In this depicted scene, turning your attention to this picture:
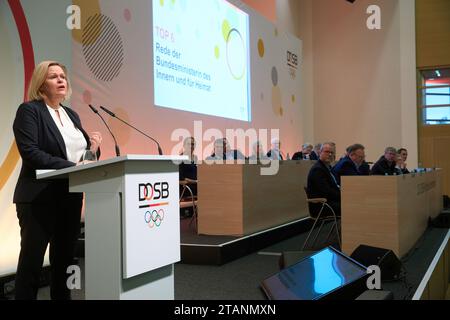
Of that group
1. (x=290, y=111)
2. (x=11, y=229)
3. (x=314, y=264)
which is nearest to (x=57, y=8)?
(x=11, y=229)

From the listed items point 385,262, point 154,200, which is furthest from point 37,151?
point 385,262

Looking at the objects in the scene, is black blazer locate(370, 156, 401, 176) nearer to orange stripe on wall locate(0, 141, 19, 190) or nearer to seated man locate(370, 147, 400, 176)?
A: seated man locate(370, 147, 400, 176)

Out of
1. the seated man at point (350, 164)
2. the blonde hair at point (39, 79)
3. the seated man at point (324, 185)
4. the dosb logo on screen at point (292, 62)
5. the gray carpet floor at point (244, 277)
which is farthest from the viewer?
the dosb logo on screen at point (292, 62)

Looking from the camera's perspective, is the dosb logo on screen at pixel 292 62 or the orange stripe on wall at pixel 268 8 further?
the dosb logo on screen at pixel 292 62

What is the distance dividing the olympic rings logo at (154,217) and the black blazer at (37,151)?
0.44m

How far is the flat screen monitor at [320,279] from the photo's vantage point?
239 centimetres

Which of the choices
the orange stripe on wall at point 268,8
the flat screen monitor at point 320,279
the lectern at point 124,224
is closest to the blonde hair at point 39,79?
the lectern at point 124,224

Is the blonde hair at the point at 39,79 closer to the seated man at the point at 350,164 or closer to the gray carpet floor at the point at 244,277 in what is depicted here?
the gray carpet floor at the point at 244,277

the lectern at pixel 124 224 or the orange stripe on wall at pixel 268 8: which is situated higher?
the orange stripe on wall at pixel 268 8

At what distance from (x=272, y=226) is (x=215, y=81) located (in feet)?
9.45

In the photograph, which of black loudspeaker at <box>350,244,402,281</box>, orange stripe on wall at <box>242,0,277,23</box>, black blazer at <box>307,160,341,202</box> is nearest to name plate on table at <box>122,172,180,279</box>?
black loudspeaker at <box>350,244,402,281</box>

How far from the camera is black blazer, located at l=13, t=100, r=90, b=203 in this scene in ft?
6.09

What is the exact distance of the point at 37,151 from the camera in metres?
1.87

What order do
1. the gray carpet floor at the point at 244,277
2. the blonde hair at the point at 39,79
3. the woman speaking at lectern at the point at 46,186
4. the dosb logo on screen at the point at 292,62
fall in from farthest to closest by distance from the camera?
1. the dosb logo on screen at the point at 292,62
2. the gray carpet floor at the point at 244,277
3. the blonde hair at the point at 39,79
4. the woman speaking at lectern at the point at 46,186
